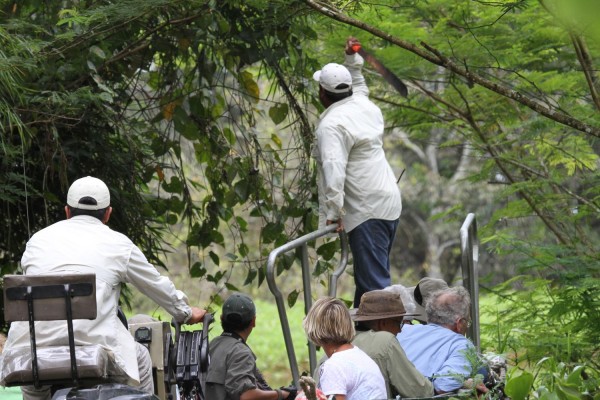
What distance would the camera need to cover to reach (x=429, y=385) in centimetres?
427

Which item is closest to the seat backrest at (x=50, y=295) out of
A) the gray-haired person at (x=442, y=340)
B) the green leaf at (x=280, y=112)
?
the gray-haired person at (x=442, y=340)

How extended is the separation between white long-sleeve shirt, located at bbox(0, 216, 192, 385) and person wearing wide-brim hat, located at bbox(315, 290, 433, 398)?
34.7 inches

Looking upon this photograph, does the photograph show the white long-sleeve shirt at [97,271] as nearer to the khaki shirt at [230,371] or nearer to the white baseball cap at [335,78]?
the khaki shirt at [230,371]

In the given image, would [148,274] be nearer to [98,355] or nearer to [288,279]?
[98,355]

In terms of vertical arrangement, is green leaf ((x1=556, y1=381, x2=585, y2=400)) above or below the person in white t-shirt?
below

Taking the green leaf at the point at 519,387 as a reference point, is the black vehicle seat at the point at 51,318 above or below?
Answer: above

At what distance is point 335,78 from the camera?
6047 mm

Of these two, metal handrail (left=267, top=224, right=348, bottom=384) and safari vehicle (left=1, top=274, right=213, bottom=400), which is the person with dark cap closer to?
metal handrail (left=267, top=224, right=348, bottom=384)

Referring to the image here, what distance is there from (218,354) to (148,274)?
619 millimetres

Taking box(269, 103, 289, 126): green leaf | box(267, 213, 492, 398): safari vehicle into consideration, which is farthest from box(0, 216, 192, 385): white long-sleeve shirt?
box(269, 103, 289, 126): green leaf

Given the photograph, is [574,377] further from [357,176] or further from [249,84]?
[249,84]

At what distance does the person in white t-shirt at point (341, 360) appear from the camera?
161 inches

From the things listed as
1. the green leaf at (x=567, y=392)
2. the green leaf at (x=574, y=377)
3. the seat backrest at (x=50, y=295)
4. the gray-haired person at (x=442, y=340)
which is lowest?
the green leaf at (x=567, y=392)

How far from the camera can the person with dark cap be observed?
16.4 feet
